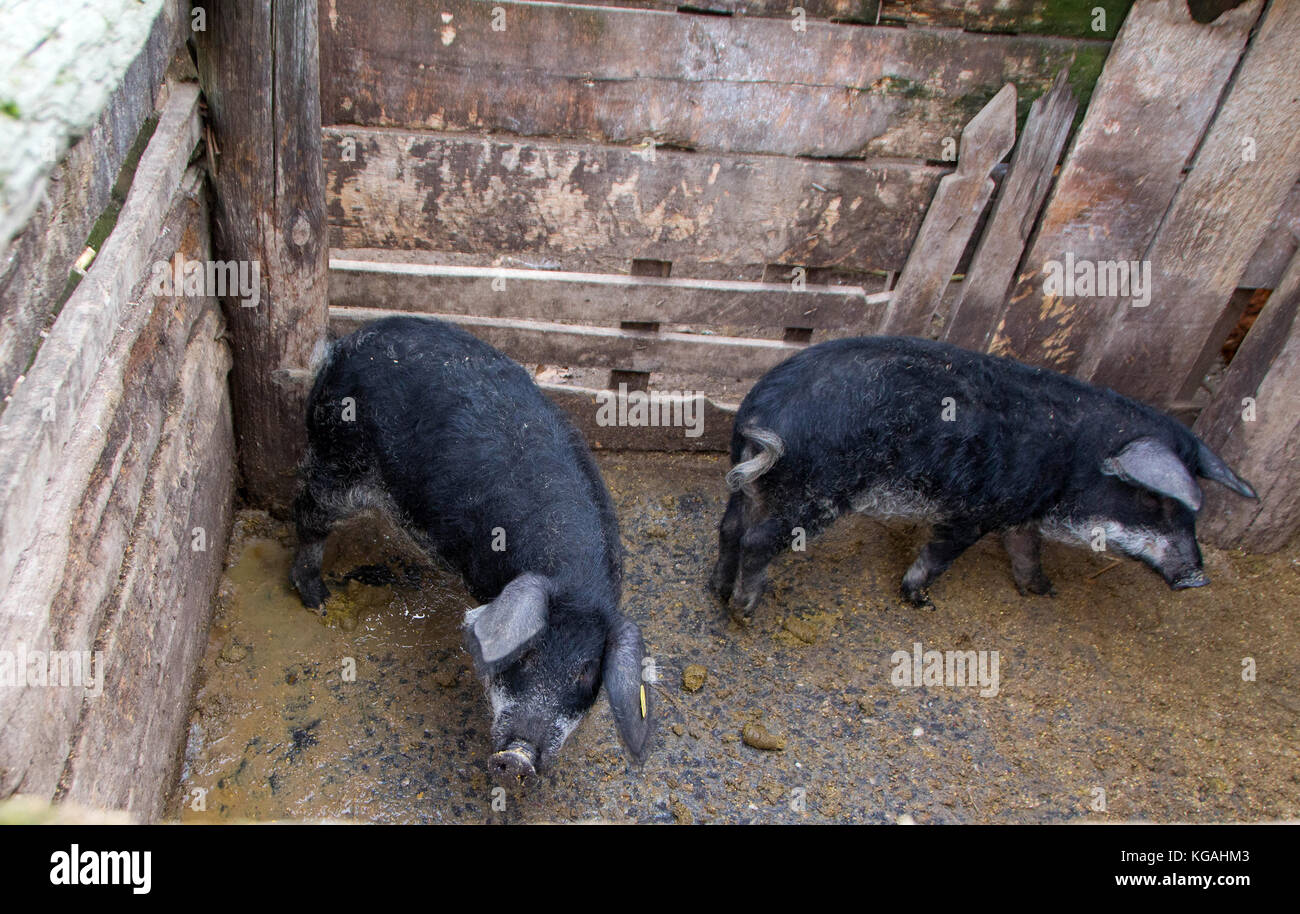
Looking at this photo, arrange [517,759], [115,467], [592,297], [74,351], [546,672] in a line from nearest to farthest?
[74,351] < [115,467] < [517,759] < [546,672] < [592,297]

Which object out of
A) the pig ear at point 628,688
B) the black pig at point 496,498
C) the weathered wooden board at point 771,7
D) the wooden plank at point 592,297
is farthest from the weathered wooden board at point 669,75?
the pig ear at point 628,688

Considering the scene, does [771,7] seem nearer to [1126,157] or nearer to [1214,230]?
[1126,157]

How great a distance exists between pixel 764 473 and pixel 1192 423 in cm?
268

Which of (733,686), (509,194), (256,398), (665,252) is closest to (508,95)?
(509,194)

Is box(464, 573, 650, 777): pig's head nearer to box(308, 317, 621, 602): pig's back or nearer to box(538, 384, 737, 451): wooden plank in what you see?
box(308, 317, 621, 602): pig's back

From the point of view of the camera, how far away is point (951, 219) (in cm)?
455

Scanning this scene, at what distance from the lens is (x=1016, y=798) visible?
12.8 feet

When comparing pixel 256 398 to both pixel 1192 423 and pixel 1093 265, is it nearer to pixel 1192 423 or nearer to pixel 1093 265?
pixel 1093 265

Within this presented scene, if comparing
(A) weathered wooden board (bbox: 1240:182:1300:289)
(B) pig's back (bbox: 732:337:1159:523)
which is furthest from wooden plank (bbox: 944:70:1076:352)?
(A) weathered wooden board (bbox: 1240:182:1300:289)

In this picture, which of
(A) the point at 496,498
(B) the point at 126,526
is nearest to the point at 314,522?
(A) the point at 496,498

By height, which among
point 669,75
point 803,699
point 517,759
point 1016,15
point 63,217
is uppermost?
point 1016,15

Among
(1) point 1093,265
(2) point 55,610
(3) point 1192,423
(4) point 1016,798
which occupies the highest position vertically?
(1) point 1093,265

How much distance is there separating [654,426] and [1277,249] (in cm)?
309

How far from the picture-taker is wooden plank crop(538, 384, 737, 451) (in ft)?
16.6
